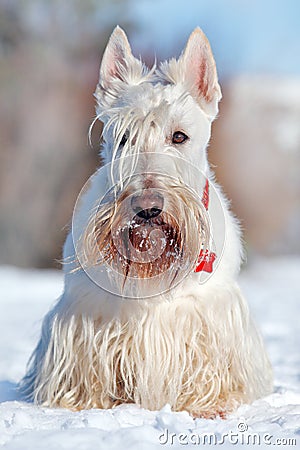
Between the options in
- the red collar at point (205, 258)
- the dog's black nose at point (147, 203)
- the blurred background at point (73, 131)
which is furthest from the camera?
the blurred background at point (73, 131)

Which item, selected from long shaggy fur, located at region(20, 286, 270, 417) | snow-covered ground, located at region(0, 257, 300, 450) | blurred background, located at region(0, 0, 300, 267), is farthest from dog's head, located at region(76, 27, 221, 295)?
blurred background, located at region(0, 0, 300, 267)

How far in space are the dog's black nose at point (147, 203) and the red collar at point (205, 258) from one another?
14.4 inches

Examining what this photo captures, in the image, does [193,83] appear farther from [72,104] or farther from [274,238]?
[274,238]

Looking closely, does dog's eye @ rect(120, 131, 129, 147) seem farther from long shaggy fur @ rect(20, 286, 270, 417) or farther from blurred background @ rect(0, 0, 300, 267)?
blurred background @ rect(0, 0, 300, 267)

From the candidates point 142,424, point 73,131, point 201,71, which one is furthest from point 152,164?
point 73,131

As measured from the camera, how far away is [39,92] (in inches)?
594

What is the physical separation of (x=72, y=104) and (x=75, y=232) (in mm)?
11833

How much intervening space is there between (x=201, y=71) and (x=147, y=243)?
0.93 m

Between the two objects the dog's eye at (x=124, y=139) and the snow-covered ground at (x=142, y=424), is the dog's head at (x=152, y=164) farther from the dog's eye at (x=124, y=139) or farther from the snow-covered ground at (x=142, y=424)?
the snow-covered ground at (x=142, y=424)

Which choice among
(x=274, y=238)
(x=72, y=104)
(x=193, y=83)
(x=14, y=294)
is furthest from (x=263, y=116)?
(x=193, y=83)

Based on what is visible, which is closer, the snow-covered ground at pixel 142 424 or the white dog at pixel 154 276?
the snow-covered ground at pixel 142 424

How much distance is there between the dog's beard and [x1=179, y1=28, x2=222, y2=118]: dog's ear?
2.01 ft

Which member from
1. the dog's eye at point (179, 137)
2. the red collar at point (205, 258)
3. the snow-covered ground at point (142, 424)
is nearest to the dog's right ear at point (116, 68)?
the dog's eye at point (179, 137)

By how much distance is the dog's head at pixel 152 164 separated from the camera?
2863 millimetres
